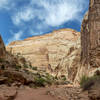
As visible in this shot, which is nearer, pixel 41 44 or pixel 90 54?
pixel 90 54

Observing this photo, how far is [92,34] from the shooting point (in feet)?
49.0

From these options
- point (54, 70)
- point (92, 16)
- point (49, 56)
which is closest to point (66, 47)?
point (49, 56)

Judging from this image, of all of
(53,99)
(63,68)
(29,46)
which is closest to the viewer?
(53,99)

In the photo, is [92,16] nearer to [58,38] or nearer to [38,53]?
[38,53]

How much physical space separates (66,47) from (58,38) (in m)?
10.5

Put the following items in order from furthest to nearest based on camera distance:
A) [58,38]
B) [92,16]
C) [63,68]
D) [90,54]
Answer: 1. [58,38]
2. [63,68]
3. [92,16]
4. [90,54]

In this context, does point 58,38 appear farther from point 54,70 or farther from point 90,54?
point 90,54

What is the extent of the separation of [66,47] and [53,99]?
3887cm

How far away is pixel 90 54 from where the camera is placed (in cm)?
1454

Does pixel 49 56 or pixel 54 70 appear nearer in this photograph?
pixel 54 70

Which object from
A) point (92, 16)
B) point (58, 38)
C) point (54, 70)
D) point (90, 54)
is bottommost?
point (54, 70)

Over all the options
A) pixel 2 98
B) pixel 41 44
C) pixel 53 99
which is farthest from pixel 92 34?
pixel 41 44

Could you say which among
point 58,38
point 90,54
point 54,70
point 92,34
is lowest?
point 54,70

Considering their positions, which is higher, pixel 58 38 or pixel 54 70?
pixel 58 38
